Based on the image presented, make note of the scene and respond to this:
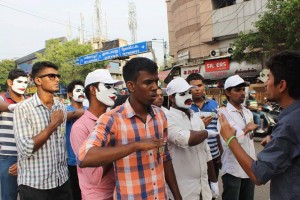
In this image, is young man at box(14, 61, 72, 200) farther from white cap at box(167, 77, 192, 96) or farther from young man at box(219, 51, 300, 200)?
young man at box(219, 51, 300, 200)

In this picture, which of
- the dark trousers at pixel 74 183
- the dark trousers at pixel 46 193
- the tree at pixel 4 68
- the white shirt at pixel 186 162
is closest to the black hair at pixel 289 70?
the white shirt at pixel 186 162

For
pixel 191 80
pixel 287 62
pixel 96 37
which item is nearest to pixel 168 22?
pixel 96 37

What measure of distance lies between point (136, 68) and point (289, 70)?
3.05ft

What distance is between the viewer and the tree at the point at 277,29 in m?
12.2

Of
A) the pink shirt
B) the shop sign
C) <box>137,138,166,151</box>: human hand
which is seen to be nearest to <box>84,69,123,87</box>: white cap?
the pink shirt

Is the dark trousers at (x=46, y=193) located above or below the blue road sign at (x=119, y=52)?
below

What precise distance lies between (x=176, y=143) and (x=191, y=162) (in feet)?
0.83

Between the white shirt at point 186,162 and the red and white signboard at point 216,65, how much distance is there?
18603mm

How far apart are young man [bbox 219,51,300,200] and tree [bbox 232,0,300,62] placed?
457 inches

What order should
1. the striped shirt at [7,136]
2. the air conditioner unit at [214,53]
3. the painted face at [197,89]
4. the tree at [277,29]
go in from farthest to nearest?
1. the air conditioner unit at [214,53]
2. the tree at [277,29]
3. the painted face at [197,89]
4. the striped shirt at [7,136]

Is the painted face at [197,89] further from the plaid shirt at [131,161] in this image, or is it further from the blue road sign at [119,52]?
the blue road sign at [119,52]

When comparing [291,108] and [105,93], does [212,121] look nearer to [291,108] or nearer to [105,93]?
[105,93]

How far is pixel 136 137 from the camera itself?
1.87 meters

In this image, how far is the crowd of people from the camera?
1711 mm
